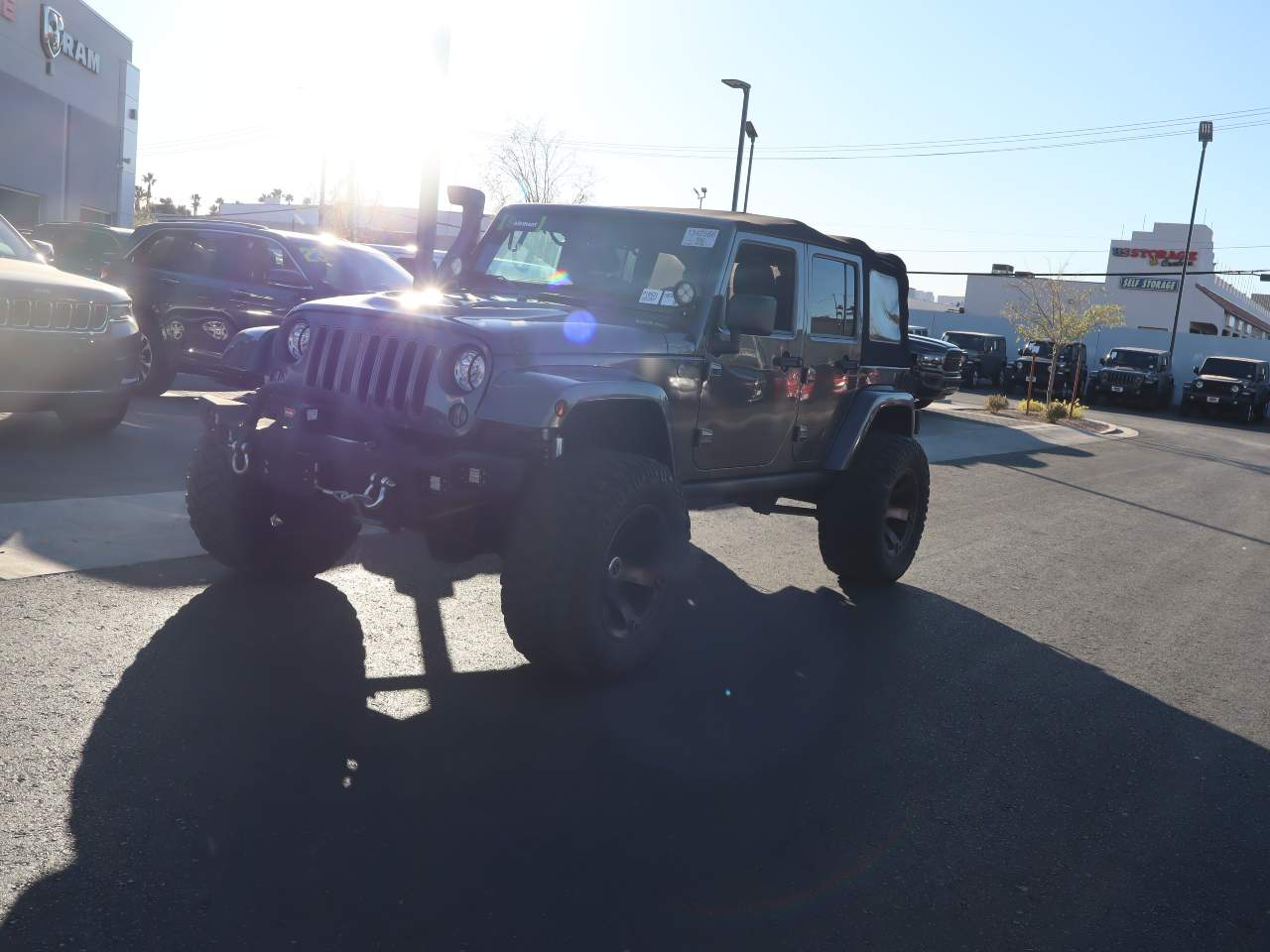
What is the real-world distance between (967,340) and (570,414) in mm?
35107

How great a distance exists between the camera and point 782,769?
13.4 feet

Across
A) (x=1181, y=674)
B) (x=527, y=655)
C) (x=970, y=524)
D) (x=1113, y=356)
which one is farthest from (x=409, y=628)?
(x=1113, y=356)

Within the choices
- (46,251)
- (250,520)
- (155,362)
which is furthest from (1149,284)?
(250,520)

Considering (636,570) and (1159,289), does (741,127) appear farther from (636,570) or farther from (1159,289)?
(1159,289)

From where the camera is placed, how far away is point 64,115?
31844mm

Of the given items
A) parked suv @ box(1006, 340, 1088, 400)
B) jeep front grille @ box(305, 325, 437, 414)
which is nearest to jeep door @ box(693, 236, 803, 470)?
jeep front grille @ box(305, 325, 437, 414)

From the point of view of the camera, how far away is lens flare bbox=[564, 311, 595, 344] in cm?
481

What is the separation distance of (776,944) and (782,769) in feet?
3.83

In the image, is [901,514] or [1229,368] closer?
[901,514]

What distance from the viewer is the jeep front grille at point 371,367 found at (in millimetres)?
4492

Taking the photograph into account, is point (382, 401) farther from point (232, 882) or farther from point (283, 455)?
point (232, 882)

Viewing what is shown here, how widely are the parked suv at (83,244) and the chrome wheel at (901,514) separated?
1407cm

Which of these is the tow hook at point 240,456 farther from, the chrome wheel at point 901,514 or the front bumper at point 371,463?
the chrome wheel at point 901,514

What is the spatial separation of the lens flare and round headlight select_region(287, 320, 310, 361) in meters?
1.14
